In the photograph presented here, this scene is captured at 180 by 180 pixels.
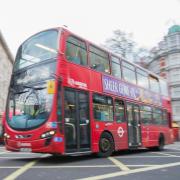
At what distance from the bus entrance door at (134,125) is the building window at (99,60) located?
7.29 ft

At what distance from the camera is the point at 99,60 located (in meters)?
13.4

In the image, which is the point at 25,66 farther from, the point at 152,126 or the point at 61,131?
the point at 152,126

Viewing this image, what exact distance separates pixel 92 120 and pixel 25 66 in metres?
2.87

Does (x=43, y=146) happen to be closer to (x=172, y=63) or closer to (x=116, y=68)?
(x=116, y=68)

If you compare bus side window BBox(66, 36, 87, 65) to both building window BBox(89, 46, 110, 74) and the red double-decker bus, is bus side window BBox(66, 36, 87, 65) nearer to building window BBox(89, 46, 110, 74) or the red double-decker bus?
the red double-decker bus

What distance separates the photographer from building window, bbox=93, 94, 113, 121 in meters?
12.5

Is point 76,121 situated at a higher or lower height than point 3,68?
lower

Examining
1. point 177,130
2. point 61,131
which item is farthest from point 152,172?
point 177,130

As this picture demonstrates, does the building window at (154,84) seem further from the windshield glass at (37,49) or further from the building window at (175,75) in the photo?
the building window at (175,75)

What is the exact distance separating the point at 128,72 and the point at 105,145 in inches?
167

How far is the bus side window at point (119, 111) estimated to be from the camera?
45.9 ft

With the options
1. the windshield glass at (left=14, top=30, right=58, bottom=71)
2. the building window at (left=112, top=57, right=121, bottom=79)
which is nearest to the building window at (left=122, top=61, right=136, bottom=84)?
the building window at (left=112, top=57, right=121, bottom=79)

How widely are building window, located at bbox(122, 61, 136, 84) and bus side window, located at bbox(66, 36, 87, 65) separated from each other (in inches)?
129

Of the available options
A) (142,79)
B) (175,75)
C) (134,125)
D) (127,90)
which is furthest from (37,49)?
(175,75)
